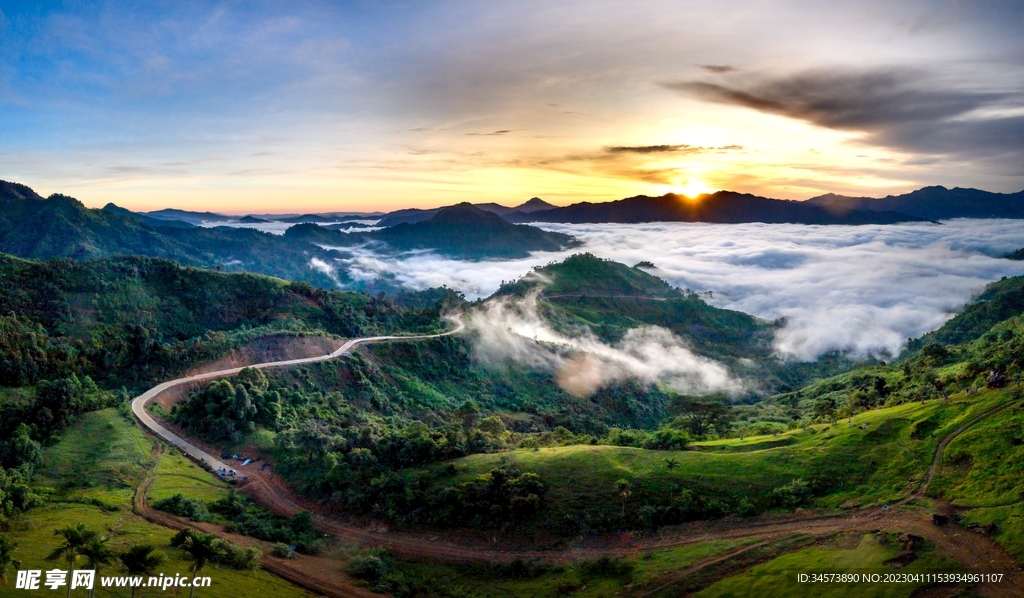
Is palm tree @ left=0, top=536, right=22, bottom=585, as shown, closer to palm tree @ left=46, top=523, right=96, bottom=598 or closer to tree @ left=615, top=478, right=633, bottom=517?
palm tree @ left=46, top=523, right=96, bottom=598

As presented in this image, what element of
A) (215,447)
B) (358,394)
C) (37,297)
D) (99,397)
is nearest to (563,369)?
(358,394)

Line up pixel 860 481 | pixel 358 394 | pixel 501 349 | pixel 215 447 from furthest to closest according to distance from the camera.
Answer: pixel 501 349, pixel 358 394, pixel 215 447, pixel 860 481

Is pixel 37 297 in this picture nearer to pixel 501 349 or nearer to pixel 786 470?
pixel 501 349

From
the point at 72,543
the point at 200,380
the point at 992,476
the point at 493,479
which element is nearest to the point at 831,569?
the point at 992,476

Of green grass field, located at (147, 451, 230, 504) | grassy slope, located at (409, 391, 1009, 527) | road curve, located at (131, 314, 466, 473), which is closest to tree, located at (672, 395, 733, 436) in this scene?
grassy slope, located at (409, 391, 1009, 527)

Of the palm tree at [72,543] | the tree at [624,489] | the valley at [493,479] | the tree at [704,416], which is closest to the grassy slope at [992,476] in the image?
the valley at [493,479]

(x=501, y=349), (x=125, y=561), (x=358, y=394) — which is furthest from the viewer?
(x=501, y=349)
